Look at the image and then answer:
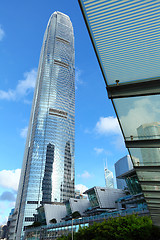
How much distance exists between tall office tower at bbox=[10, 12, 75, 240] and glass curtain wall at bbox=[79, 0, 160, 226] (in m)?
125

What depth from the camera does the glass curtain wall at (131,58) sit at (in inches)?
194

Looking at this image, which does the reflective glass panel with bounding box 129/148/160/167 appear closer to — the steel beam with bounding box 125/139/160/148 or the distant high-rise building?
the distant high-rise building

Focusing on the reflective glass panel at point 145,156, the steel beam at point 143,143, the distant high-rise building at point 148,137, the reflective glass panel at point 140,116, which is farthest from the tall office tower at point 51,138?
the reflective glass panel at point 140,116

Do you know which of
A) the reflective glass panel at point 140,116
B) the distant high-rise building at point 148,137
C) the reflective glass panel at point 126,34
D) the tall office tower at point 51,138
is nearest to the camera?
the reflective glass panel at point 126,34

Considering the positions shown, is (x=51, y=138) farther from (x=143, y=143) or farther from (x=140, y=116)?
(x=140, y=116)

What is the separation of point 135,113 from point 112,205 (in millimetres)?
88389

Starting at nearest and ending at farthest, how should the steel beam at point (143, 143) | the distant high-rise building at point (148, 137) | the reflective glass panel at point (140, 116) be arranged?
the reflective glass panel at point (140, 116)
the distant high-rise building at point (148, 137)
the steel beam at point (143, 143)

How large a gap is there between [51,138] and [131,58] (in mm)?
→ 138099

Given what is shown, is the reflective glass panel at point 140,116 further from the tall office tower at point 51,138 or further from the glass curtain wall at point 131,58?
the tall office tower at point 51,138

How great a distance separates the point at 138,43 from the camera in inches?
226

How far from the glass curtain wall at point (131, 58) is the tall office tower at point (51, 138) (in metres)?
125

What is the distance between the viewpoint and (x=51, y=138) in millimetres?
141625

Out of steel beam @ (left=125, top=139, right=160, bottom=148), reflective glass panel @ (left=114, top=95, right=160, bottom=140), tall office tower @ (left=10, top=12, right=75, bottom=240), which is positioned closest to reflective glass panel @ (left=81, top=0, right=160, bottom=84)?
reflective glass panel @ (left=114, top=95, right=160, bottom=140)

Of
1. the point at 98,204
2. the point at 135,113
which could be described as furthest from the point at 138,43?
the point at 98,204
